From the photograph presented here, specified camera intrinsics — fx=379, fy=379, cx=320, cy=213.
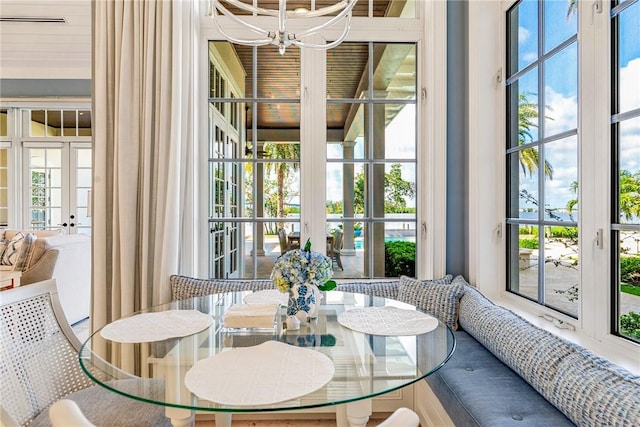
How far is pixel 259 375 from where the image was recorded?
102cm

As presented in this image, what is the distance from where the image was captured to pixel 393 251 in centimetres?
255

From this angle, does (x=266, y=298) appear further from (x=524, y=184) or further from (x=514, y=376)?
(x=524, y=184)

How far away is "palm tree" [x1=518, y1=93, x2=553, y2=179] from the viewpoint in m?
1.97

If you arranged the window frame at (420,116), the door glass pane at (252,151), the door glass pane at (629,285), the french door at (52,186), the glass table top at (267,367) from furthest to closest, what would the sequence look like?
the french door at (52,186) → the door glass pane at (252,151) → the window frame at (420,116) → the door glass pane at (629,285) → the glass table top at (267,367)

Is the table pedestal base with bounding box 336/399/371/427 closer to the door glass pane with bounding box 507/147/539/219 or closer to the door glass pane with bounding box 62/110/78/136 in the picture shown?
the door glass pane with bounding box 507/147/539/219

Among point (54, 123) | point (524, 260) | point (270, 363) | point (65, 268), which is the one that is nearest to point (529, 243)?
point (524, 260)

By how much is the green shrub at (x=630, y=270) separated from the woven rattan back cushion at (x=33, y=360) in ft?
7.08

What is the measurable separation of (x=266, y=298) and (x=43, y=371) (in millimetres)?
891

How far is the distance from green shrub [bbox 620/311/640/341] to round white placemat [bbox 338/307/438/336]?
700 mm

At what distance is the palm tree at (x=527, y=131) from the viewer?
1.97 meters

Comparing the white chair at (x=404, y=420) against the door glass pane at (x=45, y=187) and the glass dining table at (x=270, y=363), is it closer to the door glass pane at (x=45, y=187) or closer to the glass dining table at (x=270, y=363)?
the glass dining table at (x=270, y=363)

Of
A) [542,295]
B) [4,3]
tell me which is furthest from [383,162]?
[4,3]

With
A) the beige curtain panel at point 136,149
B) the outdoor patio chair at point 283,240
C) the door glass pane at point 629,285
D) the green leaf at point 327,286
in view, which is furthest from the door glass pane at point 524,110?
the beige curtain panel at point 136,149

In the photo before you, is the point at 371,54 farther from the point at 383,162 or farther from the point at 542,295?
the point at 542,295
